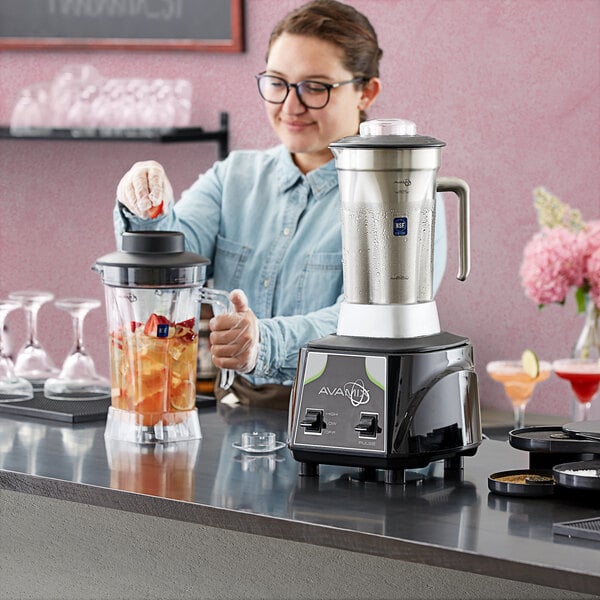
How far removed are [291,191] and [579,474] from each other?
4.27 feet

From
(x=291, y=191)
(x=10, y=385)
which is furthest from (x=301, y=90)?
(x=10, y=385)

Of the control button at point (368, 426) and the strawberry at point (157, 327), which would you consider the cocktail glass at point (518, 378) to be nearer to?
the strawberry at point (157, 327)

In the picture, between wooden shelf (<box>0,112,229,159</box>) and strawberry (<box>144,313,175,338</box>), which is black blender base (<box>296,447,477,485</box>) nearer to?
strawberry (<box>144,313,175,338</box>)

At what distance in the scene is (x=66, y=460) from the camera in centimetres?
177

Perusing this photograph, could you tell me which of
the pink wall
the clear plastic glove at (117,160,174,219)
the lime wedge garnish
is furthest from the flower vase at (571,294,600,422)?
Answer: the clear plastic glove at (117,160,174,219)

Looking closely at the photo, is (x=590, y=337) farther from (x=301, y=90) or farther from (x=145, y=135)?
(x=145, y=135)

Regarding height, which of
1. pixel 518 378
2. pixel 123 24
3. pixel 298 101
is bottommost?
pixel 518 378

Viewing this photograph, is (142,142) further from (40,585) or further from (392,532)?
(392,532)

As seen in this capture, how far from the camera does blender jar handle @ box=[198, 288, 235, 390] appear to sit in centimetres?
190

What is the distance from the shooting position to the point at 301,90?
8.07 ft

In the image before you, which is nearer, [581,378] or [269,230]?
[269,230]

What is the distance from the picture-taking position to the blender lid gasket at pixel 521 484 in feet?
4.98

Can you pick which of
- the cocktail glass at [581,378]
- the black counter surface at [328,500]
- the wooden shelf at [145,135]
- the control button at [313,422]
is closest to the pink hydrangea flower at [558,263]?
the cocktail glass at [581,378]

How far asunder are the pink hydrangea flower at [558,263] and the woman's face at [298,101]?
0.54 metres
